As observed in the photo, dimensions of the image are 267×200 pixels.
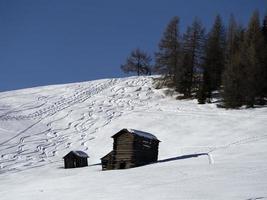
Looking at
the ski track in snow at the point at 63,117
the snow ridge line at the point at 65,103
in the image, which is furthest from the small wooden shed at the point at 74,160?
the snow ridge line at the point at 65,103

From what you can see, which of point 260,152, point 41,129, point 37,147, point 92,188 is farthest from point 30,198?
point 41,129

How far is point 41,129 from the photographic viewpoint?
56.4 metres

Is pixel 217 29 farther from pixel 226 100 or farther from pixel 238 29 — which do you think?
pixel 226 100

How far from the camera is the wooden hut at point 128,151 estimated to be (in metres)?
34.8

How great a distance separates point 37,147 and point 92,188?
1056 inches

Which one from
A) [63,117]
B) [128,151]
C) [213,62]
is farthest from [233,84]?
[128,151]

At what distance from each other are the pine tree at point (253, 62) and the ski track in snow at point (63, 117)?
Result: 15.1 m

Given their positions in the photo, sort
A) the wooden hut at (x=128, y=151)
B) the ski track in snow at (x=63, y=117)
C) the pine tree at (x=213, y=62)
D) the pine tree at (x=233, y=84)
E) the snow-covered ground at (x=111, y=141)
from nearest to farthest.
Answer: the snow-covered ground at (x=111, y=141) → the wooden hut at (x=128, y=151) → the ski track in snow at (x=63, y=117) → the pine tree at (x=233, y=84) → the pine tree at (x=213, y=62)

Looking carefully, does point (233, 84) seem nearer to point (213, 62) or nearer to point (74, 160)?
point (213, 62)

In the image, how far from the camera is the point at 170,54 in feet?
238

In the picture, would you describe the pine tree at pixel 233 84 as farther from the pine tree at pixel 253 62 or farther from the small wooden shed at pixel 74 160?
the small wooden shed at pixel 74 160

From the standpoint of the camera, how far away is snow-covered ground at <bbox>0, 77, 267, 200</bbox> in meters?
21.2

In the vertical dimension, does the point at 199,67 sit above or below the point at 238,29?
below

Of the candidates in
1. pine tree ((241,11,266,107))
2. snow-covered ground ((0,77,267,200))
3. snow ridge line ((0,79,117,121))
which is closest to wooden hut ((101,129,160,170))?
snow-covered ground ((0,77,267,200))
